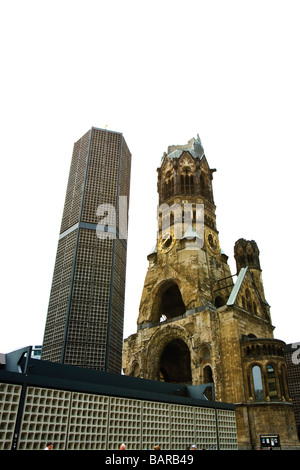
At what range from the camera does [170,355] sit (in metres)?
40.8

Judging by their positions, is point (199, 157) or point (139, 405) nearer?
point (139, 405)

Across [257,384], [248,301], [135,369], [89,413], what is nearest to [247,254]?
[248,301]

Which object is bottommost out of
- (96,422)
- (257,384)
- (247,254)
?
(96,422)

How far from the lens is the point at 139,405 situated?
1564 cm

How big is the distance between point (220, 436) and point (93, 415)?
9.08m

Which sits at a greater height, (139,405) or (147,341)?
(147,341)

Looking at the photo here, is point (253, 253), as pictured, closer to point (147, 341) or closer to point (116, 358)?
point (147, 341)

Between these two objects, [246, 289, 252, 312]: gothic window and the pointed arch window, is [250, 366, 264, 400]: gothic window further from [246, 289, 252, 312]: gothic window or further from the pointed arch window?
[246, 289, 252, 312]: gothic window

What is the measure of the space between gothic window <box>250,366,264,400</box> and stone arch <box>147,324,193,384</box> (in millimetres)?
6542

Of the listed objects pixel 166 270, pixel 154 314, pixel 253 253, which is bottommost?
pixel 154 314

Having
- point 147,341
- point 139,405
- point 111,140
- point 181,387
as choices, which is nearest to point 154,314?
point 147,341

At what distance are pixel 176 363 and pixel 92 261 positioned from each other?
18222mm

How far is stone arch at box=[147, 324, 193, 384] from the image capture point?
35781 millimetres

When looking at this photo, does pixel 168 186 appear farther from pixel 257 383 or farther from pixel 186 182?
pixel 257 383
